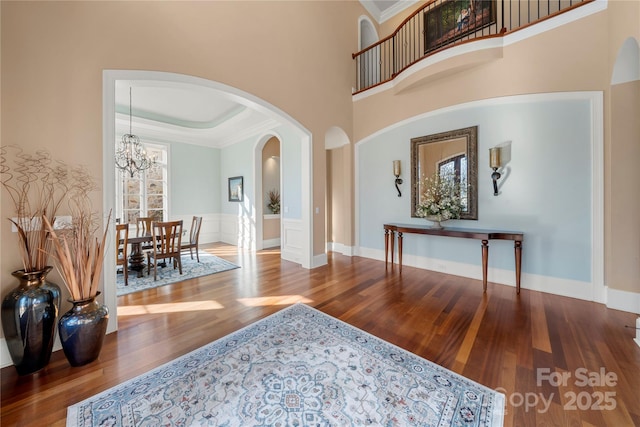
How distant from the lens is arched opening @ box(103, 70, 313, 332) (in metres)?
2.36

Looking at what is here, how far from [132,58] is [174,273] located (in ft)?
10.8

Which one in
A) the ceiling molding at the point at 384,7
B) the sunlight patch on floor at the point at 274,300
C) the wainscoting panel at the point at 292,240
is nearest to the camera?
the sunlight patch on floor at the point at 274,300

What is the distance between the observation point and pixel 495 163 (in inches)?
134

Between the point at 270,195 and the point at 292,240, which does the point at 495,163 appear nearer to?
the point at 292,240

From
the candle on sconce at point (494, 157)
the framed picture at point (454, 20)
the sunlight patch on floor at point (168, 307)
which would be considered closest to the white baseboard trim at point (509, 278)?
the candle on sconce at point (494, 157)

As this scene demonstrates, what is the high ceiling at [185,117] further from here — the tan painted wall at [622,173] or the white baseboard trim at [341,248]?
the tan painted wall at [622,173]

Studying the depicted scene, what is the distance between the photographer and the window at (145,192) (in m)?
6.14

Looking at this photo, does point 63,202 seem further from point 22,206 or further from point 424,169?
point 424,169

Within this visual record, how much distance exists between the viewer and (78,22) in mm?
2238

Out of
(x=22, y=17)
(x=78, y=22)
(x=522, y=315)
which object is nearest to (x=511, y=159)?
(x=522, y=315)

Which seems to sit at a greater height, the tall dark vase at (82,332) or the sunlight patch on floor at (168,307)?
the tall dark vase at (82,332)

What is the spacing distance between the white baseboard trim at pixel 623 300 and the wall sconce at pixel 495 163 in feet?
5.37

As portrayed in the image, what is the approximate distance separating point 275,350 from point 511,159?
3955 millimetres

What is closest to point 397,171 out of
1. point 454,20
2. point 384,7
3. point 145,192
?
point 454,20
